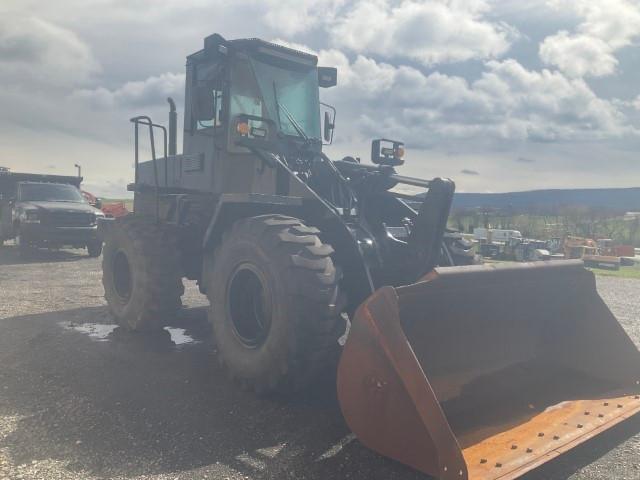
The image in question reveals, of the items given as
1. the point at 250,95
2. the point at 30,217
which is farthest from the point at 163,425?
the point at 30,217

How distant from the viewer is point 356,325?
3.30m

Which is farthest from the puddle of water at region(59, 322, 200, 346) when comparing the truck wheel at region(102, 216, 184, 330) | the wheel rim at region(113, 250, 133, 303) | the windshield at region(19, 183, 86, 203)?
the windshield at region(19, 183, 86, 203)

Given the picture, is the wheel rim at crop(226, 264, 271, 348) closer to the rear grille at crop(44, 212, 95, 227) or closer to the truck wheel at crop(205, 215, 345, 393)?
the truck wheel at crop(205, 215, 345, 393)

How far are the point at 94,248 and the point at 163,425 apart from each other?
12.6 meters

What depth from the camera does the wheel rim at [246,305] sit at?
15.5 ft

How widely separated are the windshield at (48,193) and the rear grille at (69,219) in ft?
4.13

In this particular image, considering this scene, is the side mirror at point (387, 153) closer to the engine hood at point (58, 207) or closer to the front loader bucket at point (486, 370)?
the front loader bucket at point (486, 370)

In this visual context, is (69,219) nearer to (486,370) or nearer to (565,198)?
(486,370)

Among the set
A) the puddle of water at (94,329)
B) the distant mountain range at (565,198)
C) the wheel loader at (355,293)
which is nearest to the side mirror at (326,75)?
the wheel loader at (355,293)

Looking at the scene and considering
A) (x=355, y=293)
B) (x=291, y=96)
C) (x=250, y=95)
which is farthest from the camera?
(x=291, y=96)

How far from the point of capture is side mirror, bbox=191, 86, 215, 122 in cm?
548

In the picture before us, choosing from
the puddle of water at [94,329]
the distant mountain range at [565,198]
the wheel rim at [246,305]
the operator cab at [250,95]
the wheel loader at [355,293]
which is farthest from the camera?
the distant mountain range at [565,198]

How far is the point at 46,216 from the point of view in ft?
46.9

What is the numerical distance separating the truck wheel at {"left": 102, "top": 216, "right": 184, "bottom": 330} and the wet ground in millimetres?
289
